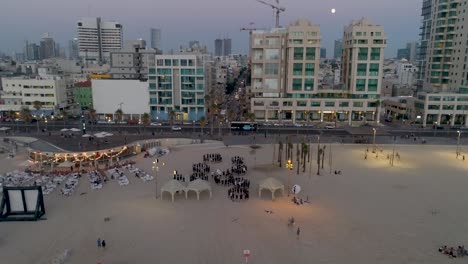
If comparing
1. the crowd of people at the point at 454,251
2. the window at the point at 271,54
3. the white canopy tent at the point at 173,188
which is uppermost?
the window at the point at 271,54

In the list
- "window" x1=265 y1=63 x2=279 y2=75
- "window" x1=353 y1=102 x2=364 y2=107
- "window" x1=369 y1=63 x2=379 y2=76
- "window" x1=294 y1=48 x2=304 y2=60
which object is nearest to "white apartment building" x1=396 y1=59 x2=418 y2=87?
"window" x1=369 y1=63 x2=379 y2=76

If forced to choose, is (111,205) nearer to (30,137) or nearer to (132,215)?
(132,215)

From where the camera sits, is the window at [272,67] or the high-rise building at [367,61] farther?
the window at [272,67]

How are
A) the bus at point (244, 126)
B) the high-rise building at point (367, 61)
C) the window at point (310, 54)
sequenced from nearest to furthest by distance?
the bus at point (244, 126) → the high-rise building at point (367, 61) → the window at point (310, 54)

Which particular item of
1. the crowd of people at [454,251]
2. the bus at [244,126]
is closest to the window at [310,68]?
the bus at [244,126]

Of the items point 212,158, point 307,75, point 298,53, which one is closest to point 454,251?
point 212,158

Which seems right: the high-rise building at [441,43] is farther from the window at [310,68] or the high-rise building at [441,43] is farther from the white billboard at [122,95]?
the white billboard at [122,95]

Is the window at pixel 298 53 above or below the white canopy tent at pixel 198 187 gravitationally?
above

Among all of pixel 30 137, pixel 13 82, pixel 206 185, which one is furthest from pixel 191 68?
pixel 206 185
